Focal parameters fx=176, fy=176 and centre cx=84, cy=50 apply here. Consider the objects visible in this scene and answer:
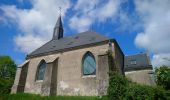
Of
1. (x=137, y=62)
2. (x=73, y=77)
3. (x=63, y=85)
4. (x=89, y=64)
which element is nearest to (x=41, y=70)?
(x=63, y=85)

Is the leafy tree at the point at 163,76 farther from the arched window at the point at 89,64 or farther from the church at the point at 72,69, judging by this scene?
the arched window at the point at 89,64

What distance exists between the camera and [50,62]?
20.5 m

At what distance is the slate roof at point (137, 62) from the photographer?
2349 cm

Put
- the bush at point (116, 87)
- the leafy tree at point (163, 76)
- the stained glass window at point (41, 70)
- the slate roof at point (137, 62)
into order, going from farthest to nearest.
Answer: the slate roof at point (137, 62), the stained glass window at point (41, 70), the leafy tree at point (163, 76), the bush at point (116, 87)

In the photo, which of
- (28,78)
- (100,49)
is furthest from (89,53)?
(28,78)

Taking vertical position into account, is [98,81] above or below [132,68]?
below

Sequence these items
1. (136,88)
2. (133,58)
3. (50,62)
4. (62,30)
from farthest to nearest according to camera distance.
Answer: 1. (62,30)
2. (133,58)
3. (50,62)
4. (136,88)

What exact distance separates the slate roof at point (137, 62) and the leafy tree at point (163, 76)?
20.2 ft

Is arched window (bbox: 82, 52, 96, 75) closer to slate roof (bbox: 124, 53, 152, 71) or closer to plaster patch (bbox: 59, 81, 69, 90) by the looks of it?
plaster patch (bbox: 59, 81, 69, 90)

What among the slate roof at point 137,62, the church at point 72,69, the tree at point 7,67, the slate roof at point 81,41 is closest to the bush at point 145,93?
the church at point 72,69

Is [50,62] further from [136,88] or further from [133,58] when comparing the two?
[133,58]

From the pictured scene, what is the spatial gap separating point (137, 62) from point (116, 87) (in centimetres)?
1067

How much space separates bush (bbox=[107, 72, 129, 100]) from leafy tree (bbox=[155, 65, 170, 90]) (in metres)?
3.45

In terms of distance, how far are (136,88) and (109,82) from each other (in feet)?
8.74
